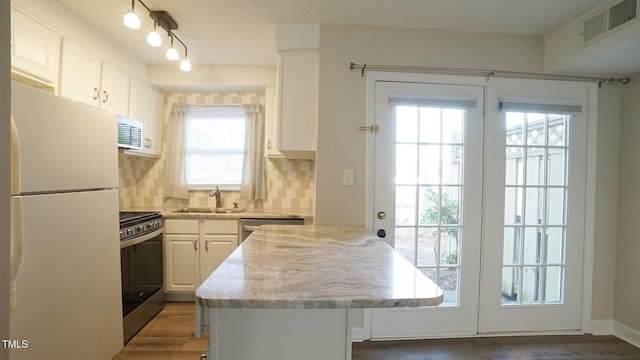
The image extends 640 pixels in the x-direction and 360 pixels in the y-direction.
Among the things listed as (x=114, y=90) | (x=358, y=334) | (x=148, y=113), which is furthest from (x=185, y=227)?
(x=358, y=334)

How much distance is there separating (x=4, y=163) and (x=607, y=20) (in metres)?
2.94

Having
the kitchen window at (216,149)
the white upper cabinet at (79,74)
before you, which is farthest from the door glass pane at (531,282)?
the white upper cabinet at (79,74)

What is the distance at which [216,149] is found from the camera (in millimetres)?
3334

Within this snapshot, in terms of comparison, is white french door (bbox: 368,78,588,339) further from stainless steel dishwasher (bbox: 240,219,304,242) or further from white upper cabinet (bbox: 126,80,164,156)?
white upper cabinet (bbox: 126,80,164,156)

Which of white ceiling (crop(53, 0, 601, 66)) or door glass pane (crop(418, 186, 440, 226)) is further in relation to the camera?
door glass pane (crop(418, 186, 440, 226))

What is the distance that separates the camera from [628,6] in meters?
1.69

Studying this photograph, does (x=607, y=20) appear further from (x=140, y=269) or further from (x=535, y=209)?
(x=140, y=269)

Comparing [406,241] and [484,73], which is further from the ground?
[484,73]

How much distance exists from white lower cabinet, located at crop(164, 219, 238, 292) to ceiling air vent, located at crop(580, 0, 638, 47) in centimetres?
315

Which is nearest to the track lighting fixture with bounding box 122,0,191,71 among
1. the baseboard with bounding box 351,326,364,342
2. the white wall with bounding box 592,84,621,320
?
the baseboard with bounding box 351,326,364,342

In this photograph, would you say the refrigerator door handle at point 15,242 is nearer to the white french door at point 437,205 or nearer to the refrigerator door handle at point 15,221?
the refrigerator door handle at point 15,221

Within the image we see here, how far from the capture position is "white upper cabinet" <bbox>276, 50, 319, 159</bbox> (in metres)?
2.19

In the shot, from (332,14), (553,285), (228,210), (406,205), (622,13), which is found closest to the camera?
(622,13)

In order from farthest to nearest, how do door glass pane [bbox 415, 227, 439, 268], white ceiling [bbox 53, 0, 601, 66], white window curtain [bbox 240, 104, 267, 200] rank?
white window curtain [bbox 240, 104, 267, 200] < door glass pane [bbox 415, 227, 439, 268] < white ceiling [bbox 53, 0, 601, 66]
